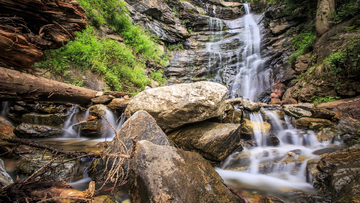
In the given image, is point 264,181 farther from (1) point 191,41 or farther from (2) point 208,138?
(1) point 191,41

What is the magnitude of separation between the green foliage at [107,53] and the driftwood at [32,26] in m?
1.93

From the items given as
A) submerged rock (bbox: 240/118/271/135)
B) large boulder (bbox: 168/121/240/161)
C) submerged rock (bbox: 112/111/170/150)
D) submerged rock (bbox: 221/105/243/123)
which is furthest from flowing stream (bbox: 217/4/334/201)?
submerged rock (bbox: 112/111/170/150)

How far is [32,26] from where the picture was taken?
3990mm

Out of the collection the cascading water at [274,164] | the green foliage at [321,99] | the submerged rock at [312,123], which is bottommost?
the cascading water at [274,164]

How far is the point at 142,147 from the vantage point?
1.97 metres

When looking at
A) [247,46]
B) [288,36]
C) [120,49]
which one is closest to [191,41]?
[247,46]

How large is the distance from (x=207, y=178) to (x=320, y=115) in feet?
16.4

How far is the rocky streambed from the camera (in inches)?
73.2

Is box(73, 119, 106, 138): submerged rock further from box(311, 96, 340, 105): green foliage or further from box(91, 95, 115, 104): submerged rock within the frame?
box(311, 96, 340, 105): green foliage

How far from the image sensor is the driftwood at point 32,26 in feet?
10.7

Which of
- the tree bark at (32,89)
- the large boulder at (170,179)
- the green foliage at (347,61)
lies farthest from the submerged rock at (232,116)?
the tree bark at (32,89)

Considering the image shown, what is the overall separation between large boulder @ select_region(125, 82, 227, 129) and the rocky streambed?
22 mm

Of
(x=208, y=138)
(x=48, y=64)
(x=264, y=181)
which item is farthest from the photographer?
(x=48, y=64)

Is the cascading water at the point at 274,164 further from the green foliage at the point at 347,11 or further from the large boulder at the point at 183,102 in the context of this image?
the green foliage at the point at 347,11
